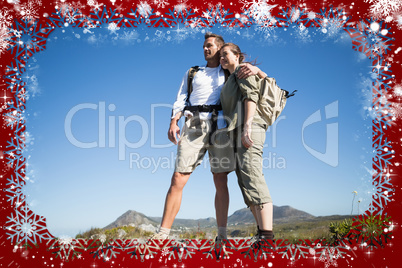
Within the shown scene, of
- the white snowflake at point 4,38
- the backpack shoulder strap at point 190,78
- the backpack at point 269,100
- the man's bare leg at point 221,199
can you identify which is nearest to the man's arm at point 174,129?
the backpack shoulder strap at point 190,78

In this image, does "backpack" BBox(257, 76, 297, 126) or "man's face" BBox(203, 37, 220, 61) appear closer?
"backpack" BBox(257, 76, 297, 126)

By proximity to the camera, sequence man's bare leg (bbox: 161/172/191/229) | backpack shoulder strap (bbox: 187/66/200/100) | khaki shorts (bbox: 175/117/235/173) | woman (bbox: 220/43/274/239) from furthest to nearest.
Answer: backpack shoulder strap (bbox: 187/66/200/100), khaki shorts (bbox: 175/117/235/173), man's bare leg (bbox: 161/172/191/229), woman (bbox: 220/43/274/239)

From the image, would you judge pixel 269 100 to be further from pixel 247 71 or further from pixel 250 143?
pixel 250 143

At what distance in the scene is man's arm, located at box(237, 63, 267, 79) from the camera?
344 centimetres

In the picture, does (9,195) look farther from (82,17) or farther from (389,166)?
(389,166)

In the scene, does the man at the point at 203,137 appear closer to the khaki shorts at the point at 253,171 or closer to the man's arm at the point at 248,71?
the man's arm at the point at 248,71

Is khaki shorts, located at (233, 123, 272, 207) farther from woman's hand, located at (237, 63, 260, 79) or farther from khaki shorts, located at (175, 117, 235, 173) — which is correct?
woman's hand, located at (237, 63, 260, 79)

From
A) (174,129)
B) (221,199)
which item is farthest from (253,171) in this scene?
(174,129)

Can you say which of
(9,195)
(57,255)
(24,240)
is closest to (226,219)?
(57,255)

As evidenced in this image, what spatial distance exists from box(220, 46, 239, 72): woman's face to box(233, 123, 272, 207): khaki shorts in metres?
0.85

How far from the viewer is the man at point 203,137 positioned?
374 cm

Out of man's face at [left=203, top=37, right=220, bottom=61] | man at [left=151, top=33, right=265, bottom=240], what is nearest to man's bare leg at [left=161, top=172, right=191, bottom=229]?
man at [left=151, top=33, right=265, bottom=240]

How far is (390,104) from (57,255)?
13.8 ft

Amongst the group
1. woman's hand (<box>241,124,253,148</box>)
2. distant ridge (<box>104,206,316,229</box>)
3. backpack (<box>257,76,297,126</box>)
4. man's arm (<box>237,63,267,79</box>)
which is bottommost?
distant ridge (<box>104,206,316,229</box>)
